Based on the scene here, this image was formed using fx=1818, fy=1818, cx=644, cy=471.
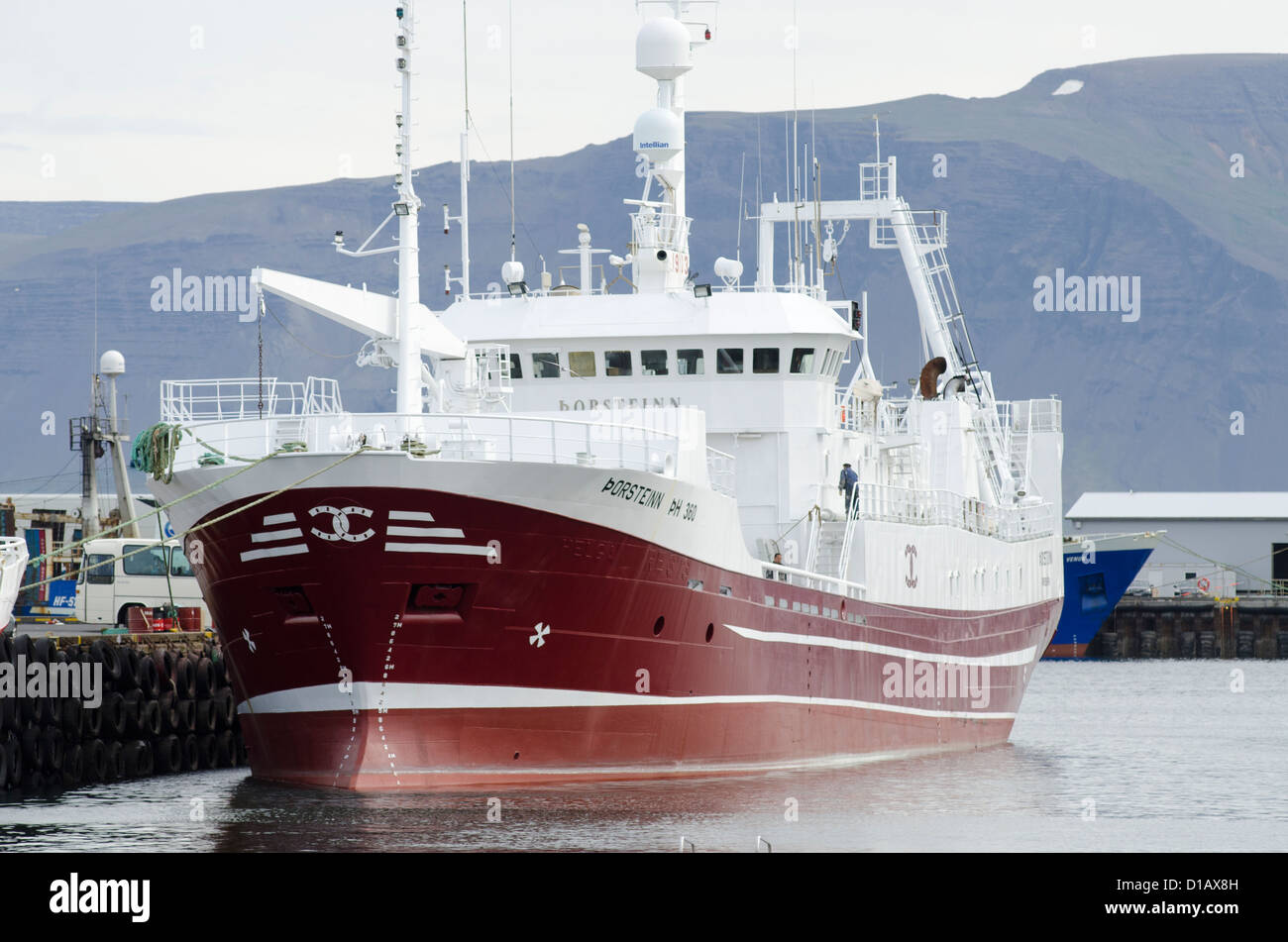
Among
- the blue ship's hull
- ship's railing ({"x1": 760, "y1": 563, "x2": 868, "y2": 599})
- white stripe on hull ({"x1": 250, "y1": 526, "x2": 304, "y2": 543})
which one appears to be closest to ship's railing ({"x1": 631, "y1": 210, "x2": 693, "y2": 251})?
ship's railing ({"x1": 760, "y1": 563, "x2": 868, "y2": 599})

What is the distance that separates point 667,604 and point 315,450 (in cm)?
496

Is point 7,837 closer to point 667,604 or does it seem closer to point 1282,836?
point 667,604

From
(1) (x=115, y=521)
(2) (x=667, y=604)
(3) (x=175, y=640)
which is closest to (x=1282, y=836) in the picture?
(2) (x=667, y=604)

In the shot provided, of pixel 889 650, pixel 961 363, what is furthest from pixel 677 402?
pixel 961 363

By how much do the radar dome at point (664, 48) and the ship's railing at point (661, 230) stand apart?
262 centimetres

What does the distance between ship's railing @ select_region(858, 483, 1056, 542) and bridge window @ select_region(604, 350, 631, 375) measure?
4.18 metres

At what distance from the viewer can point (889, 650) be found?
3058 cm

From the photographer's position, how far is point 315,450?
22.0 m

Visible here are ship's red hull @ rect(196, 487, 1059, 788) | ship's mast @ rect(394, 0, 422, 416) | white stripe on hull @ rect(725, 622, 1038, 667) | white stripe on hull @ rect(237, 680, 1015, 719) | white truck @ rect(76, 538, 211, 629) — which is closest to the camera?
ship's red hull @ rect(196, 487, 1059, 788)

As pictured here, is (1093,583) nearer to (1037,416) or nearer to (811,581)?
(1037,416)

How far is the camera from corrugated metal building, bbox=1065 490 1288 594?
281ft

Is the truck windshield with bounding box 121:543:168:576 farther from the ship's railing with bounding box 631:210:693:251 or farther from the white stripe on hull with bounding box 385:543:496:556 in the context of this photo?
the white stripe on hull with bounding box 385:543:496:556

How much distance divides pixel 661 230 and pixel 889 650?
26.6 feet

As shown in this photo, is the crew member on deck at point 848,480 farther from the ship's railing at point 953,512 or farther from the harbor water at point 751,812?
the harbor water at point 751,812
